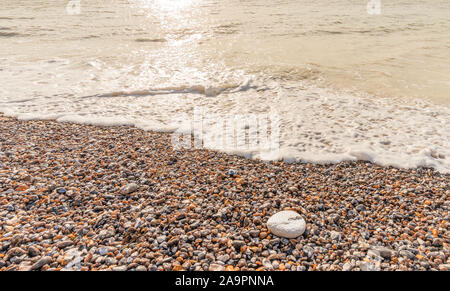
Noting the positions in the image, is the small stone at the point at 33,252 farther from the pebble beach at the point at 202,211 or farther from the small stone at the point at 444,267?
the small stone at the point at 444,267

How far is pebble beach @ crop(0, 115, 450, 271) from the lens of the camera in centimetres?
274

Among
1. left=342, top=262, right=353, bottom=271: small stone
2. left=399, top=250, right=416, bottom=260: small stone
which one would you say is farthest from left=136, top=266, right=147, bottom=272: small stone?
left=399, top=250, right=416, bottom=260: small stone

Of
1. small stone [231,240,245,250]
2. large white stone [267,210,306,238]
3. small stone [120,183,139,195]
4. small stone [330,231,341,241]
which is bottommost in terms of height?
small stone [330,231,341,241]

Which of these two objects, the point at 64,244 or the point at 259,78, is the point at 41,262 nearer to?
the point at 64,244

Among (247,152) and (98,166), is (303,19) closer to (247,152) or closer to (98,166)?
(247,152)

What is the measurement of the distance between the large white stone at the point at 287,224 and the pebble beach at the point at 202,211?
8 cm

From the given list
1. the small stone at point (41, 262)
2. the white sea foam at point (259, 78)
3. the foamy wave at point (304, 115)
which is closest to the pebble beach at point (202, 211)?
the small stone at point (41, 262)

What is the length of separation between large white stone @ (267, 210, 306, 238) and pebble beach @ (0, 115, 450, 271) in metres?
0.08

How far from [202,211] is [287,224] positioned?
1.04 metres

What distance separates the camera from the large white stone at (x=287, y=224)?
302cm

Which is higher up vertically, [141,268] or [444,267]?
[141,268]

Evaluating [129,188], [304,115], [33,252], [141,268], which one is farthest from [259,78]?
[33,252]

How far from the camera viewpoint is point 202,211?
3381 millimetres

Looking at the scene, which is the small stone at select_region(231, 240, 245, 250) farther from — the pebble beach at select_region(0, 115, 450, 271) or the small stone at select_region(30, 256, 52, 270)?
the small stone at select_region(30, 256, 52, 270)
